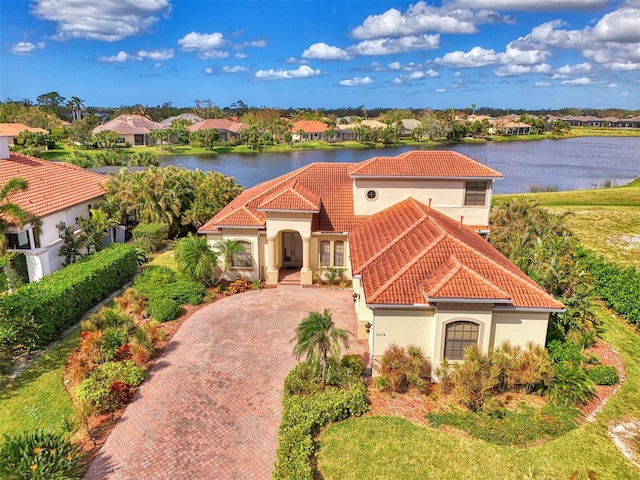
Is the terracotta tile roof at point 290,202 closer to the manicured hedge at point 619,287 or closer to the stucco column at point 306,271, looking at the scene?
the stucco column at point 306,271

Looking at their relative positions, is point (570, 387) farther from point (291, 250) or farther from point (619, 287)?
point (291, 250)

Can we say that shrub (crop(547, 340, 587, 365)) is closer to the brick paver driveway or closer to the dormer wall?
the brick paver driveway

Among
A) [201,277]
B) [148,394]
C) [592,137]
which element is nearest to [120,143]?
[201,277]

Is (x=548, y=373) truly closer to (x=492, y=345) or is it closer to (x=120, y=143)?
(x=492, y=345)

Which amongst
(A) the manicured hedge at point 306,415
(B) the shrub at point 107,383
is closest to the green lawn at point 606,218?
(A) the manicured hedge at point 306,415

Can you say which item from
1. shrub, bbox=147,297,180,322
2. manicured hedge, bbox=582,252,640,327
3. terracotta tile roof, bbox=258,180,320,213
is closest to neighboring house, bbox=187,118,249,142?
terracotta tile roof, bbox=258,180,320,213
